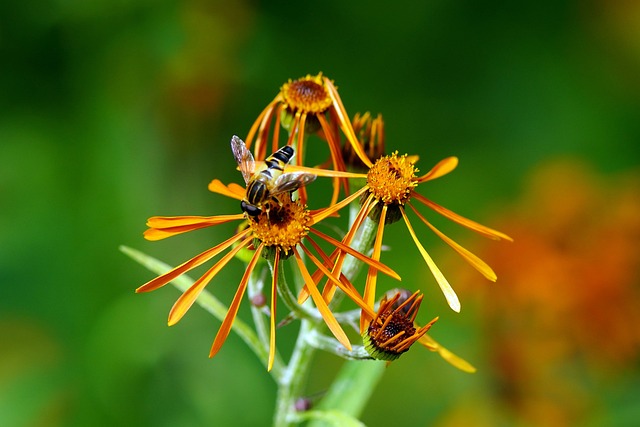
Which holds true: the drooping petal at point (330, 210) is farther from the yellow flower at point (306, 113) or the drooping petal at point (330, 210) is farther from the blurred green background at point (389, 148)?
the blurred green background at point (389, 148)

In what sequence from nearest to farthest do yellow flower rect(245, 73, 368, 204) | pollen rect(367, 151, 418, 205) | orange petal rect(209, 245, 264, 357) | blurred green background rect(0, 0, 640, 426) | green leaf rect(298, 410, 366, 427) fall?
1. orange petal rect(209, 245, 264, 357)
2. green leaf rect(298, 410, 366, 427)
3. pollen rect(367, 151, 418, 205)
4. yellow flower rect(245, 73, 368, 204)
5. blurred green background rect(0, 0, 640, 426)

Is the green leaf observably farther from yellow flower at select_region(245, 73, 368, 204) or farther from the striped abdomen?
yellow flower at select_region(245, 73, 368, 204)

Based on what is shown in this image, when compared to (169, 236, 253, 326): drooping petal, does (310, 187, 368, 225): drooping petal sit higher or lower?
→ higher

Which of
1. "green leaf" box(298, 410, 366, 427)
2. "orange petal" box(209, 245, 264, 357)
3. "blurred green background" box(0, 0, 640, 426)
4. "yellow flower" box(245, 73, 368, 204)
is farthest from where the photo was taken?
"blurred green background" box(0, 0, 640, 426)

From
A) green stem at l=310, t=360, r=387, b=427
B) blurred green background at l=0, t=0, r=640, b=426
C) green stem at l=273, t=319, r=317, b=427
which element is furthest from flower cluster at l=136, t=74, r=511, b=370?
blurred green background at l=0, t=0, r=640, b=426

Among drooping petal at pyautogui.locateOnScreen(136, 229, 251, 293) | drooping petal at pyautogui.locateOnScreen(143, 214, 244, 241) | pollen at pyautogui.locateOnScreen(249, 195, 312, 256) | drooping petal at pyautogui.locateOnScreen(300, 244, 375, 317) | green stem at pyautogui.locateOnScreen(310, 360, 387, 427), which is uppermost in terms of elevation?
pollen at pyautogui.locateOnScreen(249, 195, 312, 256)

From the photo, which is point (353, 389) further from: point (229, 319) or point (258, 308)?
point (229, 319)

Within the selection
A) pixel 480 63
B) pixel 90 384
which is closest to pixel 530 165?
pixel 480 63
